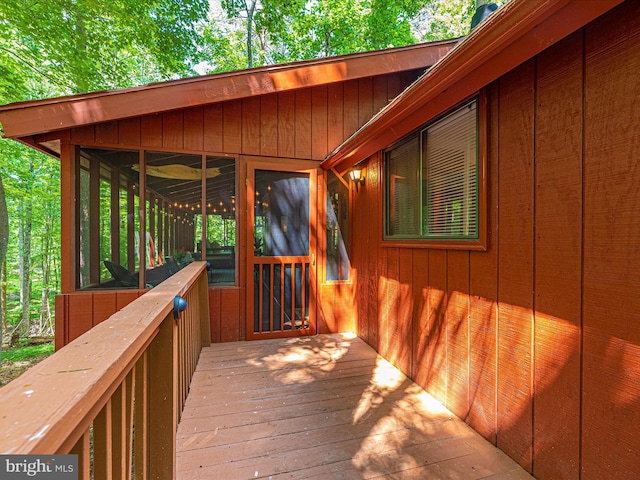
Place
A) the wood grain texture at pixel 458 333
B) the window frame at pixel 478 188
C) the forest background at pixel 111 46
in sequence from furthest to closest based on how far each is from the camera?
the forest background at pixel 111 46 → the wood grain texture at pixel 458 333 → the window frame at pixel 478 188

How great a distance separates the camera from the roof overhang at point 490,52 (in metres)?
1.21

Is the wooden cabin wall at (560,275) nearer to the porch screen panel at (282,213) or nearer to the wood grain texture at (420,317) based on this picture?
the wood grain texture at (420,317)

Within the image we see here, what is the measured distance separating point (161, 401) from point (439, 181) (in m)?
2.27

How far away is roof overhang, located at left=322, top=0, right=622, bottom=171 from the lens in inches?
47.8

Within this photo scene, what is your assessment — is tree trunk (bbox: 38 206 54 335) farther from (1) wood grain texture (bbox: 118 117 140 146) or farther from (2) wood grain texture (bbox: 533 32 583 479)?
(2) wood grain texture (bbox: 533 32 583 479)

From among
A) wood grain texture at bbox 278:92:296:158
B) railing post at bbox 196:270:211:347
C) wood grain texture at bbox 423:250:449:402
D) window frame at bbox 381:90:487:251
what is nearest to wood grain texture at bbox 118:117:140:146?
wood grain texture at bbox 278:92:296:158

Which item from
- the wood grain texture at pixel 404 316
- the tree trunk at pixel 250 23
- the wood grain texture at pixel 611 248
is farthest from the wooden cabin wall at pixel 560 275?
the tree trunk at pixel 250 23

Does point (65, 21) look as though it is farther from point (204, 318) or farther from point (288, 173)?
point (204, 318)

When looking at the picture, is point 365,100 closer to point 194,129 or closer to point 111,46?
point 194,129

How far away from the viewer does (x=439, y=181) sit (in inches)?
91.1

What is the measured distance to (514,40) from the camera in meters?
1.39

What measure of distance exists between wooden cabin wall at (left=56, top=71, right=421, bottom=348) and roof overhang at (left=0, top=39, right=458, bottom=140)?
13.9 inches
